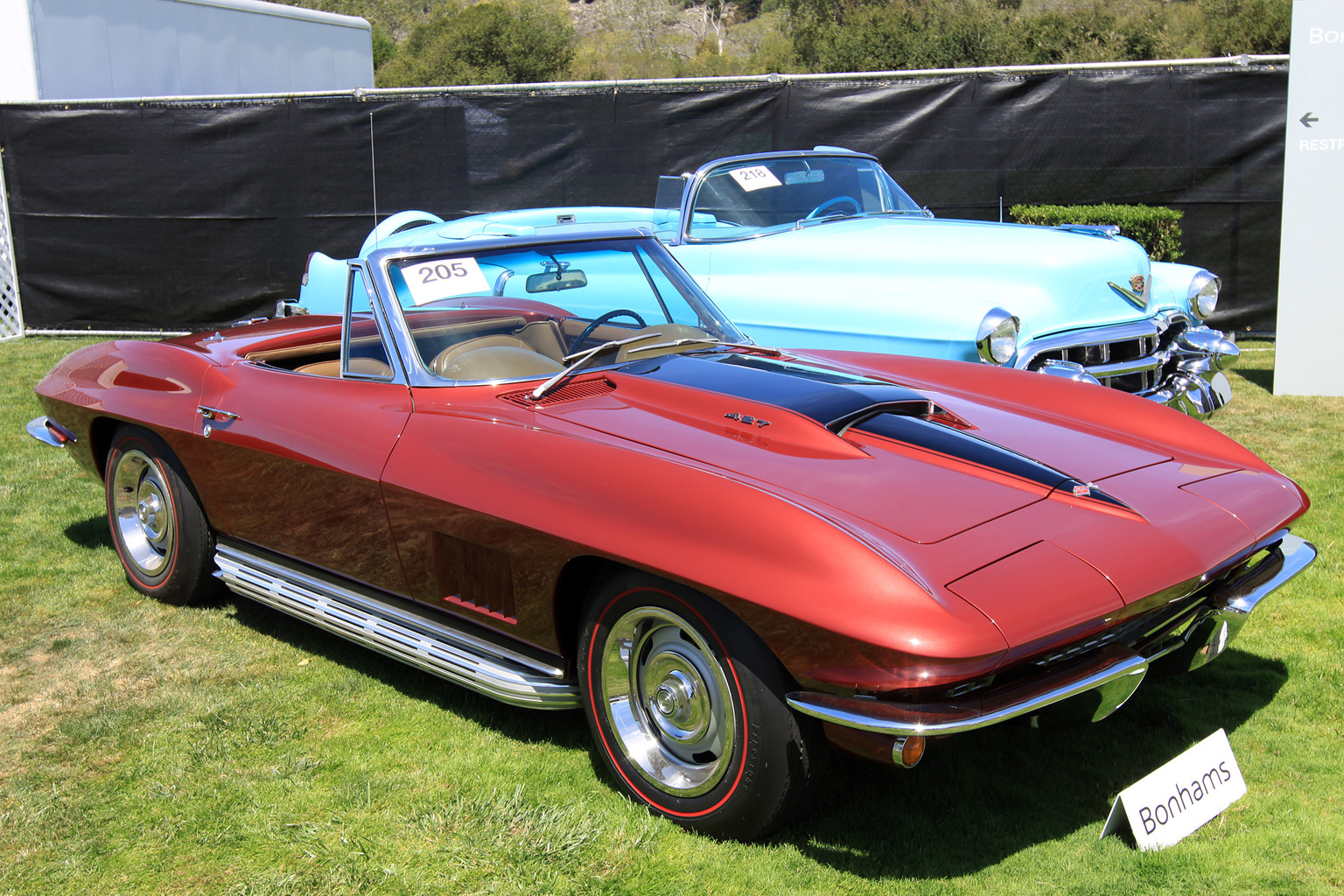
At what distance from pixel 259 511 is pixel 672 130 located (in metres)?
6.97

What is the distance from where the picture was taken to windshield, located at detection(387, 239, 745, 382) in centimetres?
344

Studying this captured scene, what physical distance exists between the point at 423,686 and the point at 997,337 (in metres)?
2.82

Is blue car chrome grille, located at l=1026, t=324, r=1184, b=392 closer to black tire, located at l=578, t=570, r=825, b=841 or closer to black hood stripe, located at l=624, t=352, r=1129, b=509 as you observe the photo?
black hood stripe, located at l=624, t=352, r=1129, b=509

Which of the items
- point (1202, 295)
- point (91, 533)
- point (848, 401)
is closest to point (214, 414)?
point (91, 533)

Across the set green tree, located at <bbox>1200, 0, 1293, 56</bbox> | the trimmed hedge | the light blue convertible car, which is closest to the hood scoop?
the light blue convertible car

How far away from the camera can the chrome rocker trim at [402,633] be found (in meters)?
2.90

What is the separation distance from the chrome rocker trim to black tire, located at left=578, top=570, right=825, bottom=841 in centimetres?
16

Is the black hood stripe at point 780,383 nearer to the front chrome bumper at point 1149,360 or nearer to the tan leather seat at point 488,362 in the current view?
the tan leather seat at point 488,362

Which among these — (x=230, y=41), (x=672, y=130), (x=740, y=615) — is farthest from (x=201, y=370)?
(x=230, y=41)

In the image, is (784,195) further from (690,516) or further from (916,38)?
(916,38)

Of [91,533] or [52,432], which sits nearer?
[52,432]

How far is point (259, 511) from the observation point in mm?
3748

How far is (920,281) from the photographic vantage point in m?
5.35

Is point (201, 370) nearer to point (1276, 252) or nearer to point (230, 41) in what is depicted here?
point (1276, 252)
